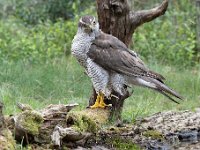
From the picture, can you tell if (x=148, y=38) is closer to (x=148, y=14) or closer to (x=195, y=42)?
(x=195, y=42)

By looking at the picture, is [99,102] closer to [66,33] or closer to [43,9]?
[66,33]

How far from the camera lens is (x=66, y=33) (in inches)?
557

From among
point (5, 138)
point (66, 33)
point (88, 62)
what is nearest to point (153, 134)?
point (88, 62)

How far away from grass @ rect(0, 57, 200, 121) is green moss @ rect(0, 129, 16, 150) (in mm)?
2312

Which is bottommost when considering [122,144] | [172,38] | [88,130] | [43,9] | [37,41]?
[122,144]

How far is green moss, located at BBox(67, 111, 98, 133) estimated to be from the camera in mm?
5812

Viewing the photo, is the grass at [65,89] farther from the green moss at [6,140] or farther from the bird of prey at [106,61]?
the green moss at [6,140]

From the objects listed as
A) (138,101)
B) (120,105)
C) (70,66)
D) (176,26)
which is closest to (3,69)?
(70,66)

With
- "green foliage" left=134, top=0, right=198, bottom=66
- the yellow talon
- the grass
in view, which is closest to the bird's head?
the yellow talon

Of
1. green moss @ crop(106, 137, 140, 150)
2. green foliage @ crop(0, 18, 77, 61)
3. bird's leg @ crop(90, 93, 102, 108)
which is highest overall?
green foliage @ crop(0, 18, 77, 61)

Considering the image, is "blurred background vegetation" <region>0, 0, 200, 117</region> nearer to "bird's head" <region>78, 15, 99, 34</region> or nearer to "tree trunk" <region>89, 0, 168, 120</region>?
"tree trunk" <region>89, 0, 168, 120</region>

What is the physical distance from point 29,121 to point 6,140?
1.17ft

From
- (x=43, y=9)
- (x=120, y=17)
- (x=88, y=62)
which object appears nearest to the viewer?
(x=88, y=62)

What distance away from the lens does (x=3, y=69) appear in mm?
10109
